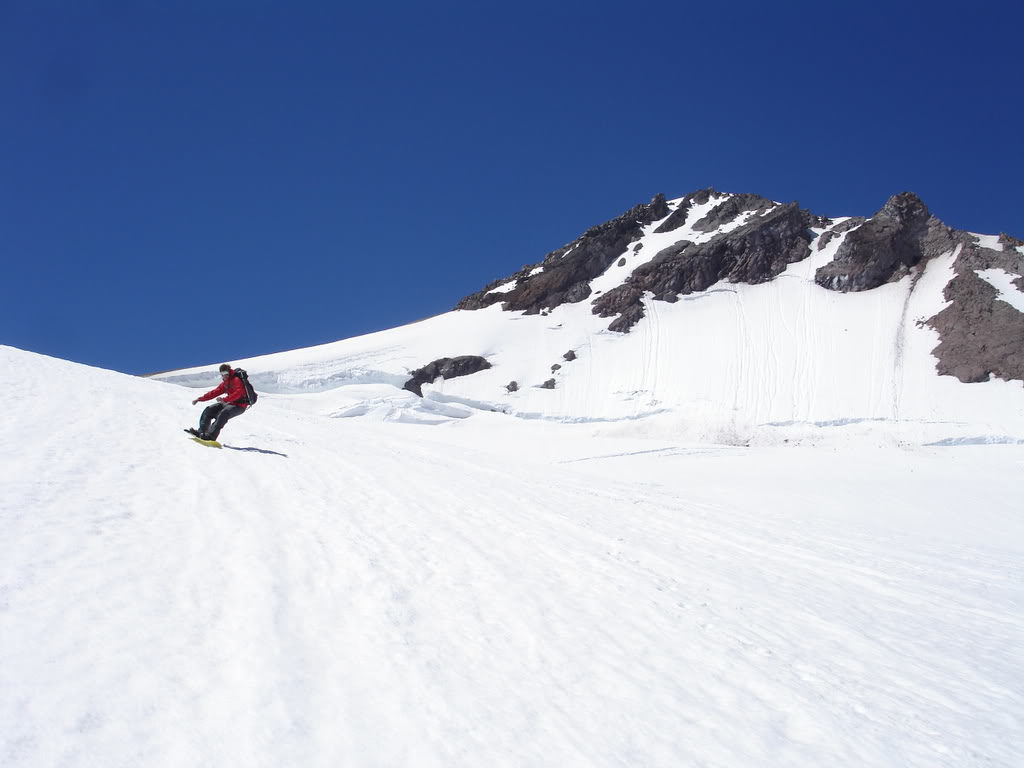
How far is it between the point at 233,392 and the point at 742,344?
38301 millimetres

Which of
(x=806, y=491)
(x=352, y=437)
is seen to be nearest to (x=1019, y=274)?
(x=806, y=491)

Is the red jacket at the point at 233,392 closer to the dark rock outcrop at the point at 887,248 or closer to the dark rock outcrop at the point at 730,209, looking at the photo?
the dark rock outcrop at the point at 887,248

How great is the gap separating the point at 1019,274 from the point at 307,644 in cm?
5113

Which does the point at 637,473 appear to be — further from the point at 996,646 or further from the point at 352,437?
the point at 996,646

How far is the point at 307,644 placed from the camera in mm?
3703

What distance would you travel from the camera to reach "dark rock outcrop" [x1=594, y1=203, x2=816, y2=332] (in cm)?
5534

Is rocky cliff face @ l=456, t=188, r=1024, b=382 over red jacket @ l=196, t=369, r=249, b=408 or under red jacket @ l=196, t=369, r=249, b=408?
over

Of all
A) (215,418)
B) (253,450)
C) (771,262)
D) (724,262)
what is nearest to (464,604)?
(253,450)

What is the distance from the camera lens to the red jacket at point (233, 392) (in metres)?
12.0

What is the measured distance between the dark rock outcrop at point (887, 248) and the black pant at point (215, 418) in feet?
161

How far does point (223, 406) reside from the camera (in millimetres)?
11867

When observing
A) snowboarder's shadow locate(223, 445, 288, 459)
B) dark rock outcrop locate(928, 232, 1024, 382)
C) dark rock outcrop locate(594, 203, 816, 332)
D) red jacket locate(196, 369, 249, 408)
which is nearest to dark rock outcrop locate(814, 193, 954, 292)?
dark rock outcrop locate(928, 232, 1024, 382)

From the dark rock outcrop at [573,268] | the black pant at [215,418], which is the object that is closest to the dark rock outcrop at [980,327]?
the dark rock outcrop at [573,268]

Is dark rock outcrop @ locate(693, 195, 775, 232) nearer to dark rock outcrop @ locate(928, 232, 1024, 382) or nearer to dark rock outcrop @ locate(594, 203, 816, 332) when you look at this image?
dark rock outcrop @ locate(594, 203, 816, 332)
